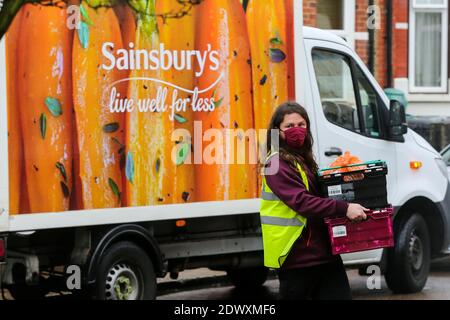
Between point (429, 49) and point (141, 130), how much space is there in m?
11.5

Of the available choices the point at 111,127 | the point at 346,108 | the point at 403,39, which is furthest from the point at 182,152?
the point at 403,39

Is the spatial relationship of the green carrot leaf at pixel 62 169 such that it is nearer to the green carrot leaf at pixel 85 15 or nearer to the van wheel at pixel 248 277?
the green carrot leaf at pixel 85 15

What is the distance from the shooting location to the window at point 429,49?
1889 cm

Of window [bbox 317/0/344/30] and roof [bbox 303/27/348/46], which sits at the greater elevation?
window [bbox 317/0/344/30]

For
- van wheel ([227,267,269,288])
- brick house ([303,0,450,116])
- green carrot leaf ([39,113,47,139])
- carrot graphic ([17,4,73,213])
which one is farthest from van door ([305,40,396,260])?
brick house ([303,0,450,116])

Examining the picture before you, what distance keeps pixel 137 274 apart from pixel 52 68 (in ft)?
6.00

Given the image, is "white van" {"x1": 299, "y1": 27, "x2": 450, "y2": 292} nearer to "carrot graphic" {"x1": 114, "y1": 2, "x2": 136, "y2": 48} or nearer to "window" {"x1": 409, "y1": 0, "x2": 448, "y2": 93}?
"carrot graphic" {"x1": 114, "y1": 2, "x2": 136, "y2": 48}

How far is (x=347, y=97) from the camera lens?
409 inches

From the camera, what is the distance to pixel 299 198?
5895mm

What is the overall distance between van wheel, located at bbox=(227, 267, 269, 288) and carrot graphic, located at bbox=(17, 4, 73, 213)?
3654 millimetres

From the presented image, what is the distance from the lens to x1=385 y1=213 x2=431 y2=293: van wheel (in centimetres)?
1064

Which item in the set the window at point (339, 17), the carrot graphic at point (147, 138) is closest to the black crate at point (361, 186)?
the carrot graphic at point (147, 138)
